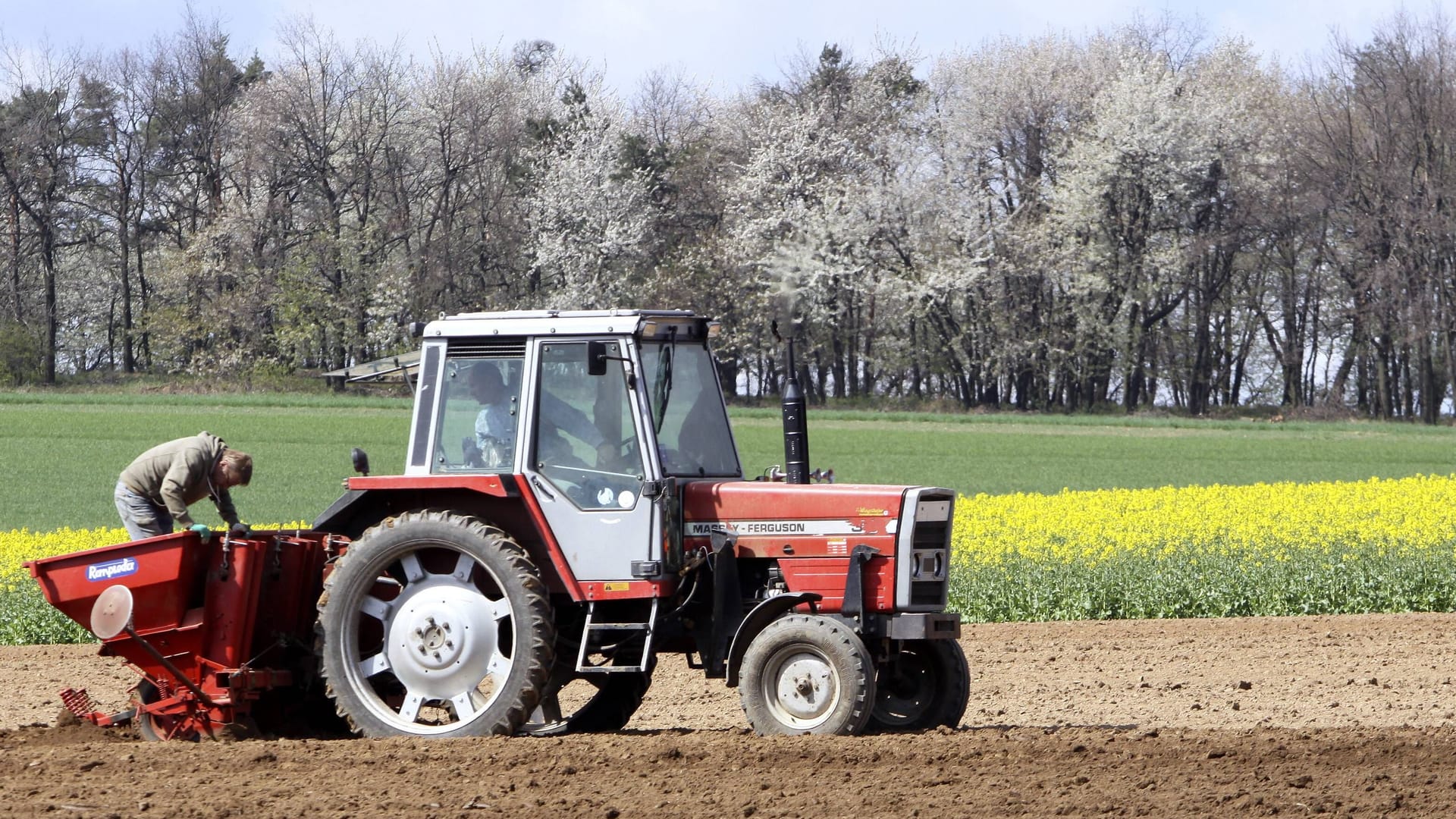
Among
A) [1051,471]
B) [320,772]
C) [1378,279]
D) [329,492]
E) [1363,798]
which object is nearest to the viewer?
[1363,798]

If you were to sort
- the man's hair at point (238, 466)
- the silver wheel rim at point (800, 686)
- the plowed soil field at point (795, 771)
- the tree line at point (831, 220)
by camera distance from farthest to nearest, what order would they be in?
the tree line at point (831, 220)
the man's hair at point (238, 466)
the silver wheel rim at point (800, 686)
the plowed soil field at point (795, 771)

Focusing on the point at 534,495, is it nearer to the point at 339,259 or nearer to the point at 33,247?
the point at 339,259

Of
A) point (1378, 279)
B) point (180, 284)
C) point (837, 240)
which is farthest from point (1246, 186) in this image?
point (180, 284)

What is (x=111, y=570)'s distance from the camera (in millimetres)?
8172

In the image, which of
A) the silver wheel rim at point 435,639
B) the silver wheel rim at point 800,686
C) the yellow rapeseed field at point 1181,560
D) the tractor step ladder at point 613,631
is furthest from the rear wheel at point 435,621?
the yellow rapeseed field at point 1181,560

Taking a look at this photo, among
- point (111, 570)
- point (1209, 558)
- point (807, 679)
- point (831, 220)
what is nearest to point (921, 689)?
point (807, 679)

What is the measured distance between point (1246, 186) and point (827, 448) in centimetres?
2407

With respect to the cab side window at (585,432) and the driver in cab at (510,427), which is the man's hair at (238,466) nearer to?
the driver in cab at (510,427)

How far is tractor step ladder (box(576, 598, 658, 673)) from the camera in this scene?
7867mm

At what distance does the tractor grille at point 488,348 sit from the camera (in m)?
8.10

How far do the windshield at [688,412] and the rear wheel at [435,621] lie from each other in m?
0.92

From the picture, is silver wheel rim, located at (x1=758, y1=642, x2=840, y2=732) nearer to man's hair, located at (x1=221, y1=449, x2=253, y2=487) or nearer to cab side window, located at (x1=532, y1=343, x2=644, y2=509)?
cab side window, located at (x1=532, y1=343, x2=644, y2=509)

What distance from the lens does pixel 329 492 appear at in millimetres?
26516

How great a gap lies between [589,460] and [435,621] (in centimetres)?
107
